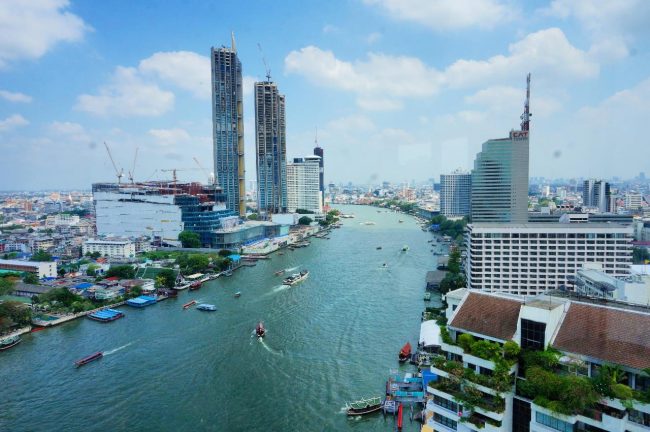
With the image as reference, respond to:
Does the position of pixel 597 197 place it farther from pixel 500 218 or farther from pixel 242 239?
pixel 242 239

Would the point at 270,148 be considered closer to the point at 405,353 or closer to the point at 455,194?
the point at 455,194

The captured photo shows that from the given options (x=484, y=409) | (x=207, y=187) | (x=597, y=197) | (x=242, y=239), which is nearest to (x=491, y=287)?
(x=484, y=409)

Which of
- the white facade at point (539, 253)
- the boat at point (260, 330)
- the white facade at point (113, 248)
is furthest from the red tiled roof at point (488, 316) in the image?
the white facade at point (113, 248)

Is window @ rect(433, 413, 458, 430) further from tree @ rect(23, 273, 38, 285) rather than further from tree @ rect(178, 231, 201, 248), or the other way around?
tree @ rect(178, 231, 201, 248)

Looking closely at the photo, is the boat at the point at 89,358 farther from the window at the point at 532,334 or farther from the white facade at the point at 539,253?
the white facade at the point at 539,253

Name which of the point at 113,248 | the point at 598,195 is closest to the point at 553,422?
the point at 113,248

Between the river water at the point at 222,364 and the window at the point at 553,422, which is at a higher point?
the window at the point at 553,422

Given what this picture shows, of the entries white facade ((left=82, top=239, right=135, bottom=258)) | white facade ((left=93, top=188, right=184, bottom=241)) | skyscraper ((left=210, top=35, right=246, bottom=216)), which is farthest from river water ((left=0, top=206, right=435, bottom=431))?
skyscraper ((left=210, top=35, right=246, bottom=216))
